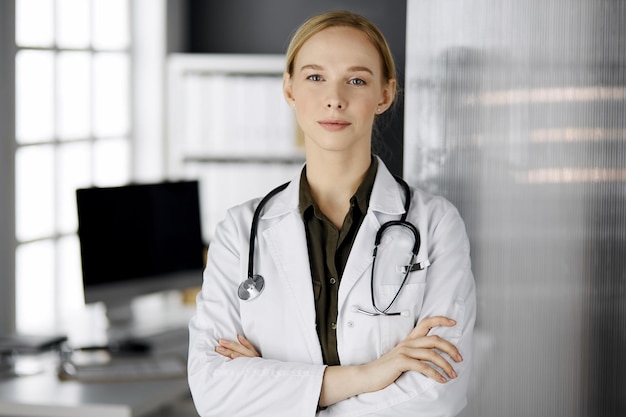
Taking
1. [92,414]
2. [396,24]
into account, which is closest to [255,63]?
[396,24]

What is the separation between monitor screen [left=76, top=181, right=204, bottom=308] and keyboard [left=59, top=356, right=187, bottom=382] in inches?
10.7

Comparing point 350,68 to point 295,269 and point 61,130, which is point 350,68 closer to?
point 295,269

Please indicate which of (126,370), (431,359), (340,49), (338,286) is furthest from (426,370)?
(126,370)

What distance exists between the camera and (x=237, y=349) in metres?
1.84

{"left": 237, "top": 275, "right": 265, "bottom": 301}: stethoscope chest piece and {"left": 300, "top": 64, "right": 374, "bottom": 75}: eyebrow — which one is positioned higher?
{"left": 300, "top": 64, "right": 374, "bottom": 75}: eyebrow

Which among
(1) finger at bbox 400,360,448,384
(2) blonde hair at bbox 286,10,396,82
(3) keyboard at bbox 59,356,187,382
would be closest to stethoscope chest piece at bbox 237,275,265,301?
(1) finger at bbox 400,360,448,384

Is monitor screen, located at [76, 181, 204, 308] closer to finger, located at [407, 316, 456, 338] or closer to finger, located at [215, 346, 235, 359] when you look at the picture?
finger, located at [215, 346, 235, 359]

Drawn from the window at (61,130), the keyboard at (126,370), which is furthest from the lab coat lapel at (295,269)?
the window at (61,130)

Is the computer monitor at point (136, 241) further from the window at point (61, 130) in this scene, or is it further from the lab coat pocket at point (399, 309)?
the lab coat pocket at point (399, 309)

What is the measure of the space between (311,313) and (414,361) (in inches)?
8.4

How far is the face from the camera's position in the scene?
1.78 metres

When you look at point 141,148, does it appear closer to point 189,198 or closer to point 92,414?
point 189,198

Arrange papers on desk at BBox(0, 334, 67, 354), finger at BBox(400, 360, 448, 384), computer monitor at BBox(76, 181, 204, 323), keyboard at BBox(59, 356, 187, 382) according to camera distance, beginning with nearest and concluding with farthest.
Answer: finger at BBox(400, 360, 448, 384) → keyboard at BBox(59, 356, 187, 382) → papers on desk at BBox(0, 334, 67, 354) → computer monitor at BBox(76, 181, 204, 323)

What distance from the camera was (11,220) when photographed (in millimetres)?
3479
